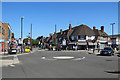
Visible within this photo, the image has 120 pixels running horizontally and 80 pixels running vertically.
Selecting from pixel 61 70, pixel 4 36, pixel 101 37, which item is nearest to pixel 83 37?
pixel 101 37

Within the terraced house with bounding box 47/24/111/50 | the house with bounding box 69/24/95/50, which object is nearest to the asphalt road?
the terraced house with bounding box 47/24/111/50

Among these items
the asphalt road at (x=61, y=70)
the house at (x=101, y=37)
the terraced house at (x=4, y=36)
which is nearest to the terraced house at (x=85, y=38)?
the house at (x=101, y=37)

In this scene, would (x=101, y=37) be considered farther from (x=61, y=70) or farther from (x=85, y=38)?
(x=61, y=70)

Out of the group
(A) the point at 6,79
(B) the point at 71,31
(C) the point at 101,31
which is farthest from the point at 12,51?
(C) the point at 101,31

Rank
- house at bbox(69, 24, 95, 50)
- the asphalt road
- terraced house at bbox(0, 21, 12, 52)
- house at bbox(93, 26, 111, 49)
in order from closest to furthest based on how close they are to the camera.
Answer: the asphalt road, terraced house at bbox(0, 21, 12, 52), house at bbox(69, 24, 95, 50), house at bbox(93, 26, 111, 49)

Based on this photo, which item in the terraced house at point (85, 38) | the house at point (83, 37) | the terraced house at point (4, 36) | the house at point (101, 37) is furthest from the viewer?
the house at point (101, 37)

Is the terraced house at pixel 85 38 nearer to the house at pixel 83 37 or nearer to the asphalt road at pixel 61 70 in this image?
the house at pixel 83 37

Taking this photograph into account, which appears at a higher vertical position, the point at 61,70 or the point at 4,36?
the point at 4,36

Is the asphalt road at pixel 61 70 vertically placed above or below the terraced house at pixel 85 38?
below

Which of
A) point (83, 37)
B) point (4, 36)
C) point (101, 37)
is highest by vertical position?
point (101, 37)

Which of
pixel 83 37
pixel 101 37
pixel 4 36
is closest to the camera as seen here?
pixel 4 36

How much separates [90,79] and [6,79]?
4432 millimetres

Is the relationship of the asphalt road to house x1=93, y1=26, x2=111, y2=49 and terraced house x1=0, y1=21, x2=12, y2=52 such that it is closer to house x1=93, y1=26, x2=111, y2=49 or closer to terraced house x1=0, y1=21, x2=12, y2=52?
terraced house x1=0, y1=21, x2=12, y2=52

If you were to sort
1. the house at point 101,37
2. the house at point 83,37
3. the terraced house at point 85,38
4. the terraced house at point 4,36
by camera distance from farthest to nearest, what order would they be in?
1. the house at point 101,37
2. the terraced house at point 85,38
3. the house at point 83,37
4. the terraced house at point 4,36
